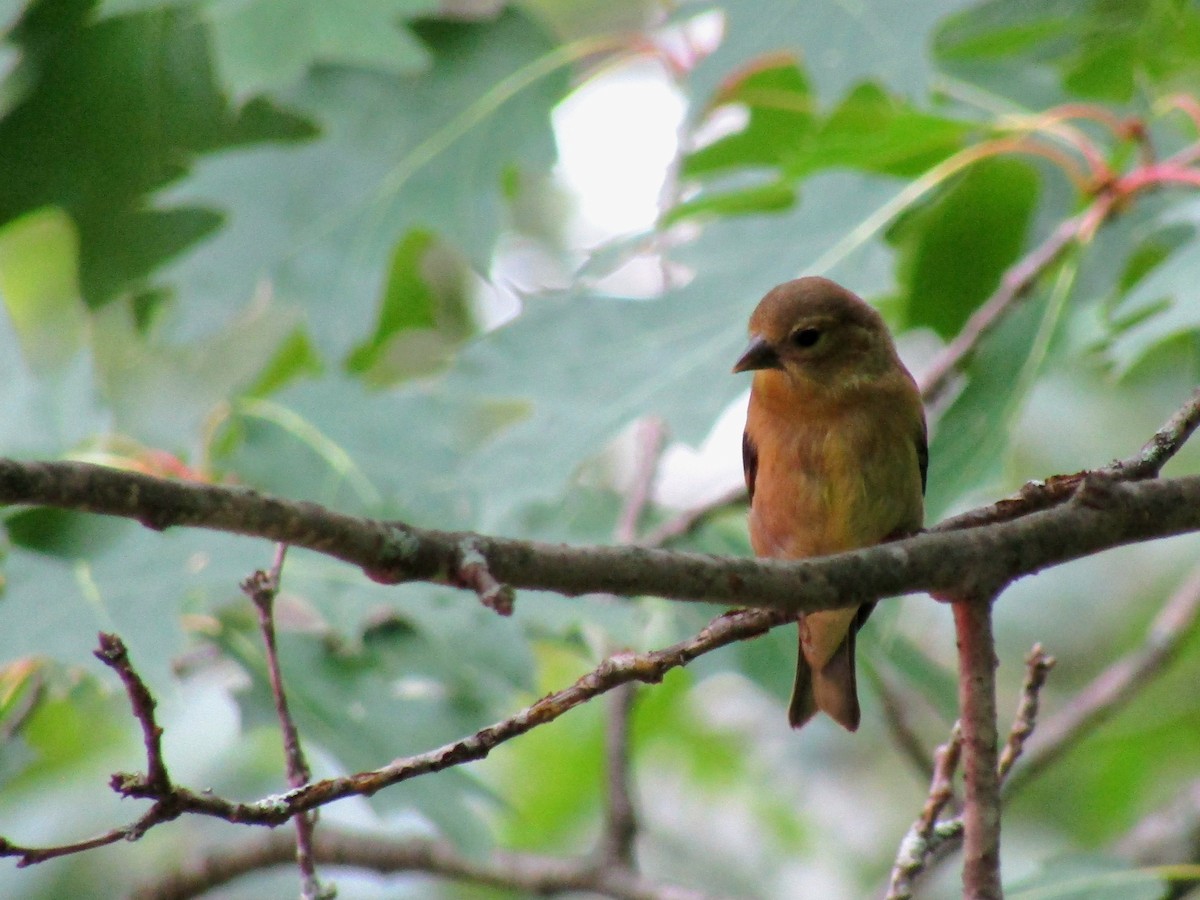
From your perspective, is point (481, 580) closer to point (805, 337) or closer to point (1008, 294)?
point (805, 337)

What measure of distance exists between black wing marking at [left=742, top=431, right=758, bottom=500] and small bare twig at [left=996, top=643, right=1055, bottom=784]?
1.42 m

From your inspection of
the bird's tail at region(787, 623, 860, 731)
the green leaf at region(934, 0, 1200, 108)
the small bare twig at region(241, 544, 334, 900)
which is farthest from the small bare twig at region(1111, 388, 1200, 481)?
the green leaf at region(934, 0, 1200, 108)

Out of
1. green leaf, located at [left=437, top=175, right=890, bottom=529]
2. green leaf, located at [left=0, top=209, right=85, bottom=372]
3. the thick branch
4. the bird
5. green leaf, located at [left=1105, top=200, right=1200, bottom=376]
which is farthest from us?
green leaf, located at [left=0, top=209, right=85, bottom=372]

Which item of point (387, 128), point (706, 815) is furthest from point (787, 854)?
point (387, 128)

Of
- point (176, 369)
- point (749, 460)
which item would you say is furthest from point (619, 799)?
point (176, 369)

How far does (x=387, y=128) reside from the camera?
5.52m

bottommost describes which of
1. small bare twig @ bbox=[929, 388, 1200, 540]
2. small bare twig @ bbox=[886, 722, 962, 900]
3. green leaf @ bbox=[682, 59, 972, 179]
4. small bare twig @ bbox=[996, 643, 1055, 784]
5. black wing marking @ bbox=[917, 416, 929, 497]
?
small bare twig @ bbox=[886, 722, 962, 900]

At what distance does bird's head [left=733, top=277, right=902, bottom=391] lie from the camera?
3.84 m

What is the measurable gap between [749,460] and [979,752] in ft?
5.75

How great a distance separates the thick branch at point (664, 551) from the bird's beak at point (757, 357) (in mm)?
1517

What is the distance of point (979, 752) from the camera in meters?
2.46

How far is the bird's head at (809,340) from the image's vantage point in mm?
3842

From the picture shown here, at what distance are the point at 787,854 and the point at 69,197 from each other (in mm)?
4709

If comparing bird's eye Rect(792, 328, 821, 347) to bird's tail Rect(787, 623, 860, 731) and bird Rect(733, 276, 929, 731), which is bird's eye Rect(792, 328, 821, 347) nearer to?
bird Rect(733, 276, 929, 731)
